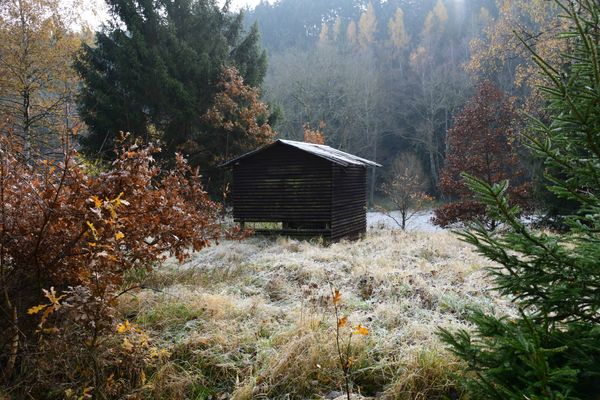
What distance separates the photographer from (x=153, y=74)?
15570mm

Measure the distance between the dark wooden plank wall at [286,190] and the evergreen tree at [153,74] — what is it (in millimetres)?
4882

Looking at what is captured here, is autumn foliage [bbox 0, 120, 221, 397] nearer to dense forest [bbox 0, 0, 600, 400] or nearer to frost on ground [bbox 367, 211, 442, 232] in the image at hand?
dense forest [bbox 0, 0, 600, 400]

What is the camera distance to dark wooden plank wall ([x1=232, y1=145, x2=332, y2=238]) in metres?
11.7

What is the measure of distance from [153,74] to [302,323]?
1390cm

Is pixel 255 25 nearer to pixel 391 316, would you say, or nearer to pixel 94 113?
pixel 94 113

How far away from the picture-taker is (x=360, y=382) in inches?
136

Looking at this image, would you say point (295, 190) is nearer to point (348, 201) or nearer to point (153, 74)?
point (348, 201)

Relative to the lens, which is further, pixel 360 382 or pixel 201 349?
pixel 201 349

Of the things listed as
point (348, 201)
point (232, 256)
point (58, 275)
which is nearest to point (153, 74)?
point (348, 201)

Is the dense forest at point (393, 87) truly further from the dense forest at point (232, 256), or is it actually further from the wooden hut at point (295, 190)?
the wooden hut at point (295, 190)

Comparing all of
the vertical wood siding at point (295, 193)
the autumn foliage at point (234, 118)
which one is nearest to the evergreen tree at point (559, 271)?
the vertical wood siding at point (295, 193)

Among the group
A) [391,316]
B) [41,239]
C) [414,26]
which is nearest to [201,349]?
[41,239]

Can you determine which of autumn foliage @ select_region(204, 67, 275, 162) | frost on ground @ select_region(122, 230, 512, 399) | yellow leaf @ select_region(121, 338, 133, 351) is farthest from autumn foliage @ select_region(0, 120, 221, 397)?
autumn foliage @ select_region(204, 67, 275, 162)

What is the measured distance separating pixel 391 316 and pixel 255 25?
58.0 ft
